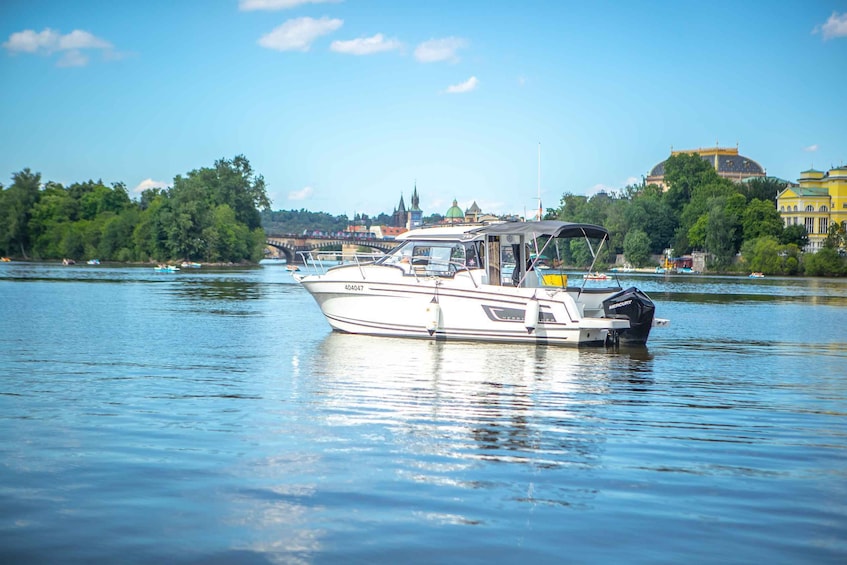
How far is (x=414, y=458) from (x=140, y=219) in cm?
13504

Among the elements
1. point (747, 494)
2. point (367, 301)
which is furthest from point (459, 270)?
point (747, 494)

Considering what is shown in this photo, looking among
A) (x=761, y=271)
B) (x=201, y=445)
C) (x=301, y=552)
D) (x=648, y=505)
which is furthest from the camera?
(x=761, y=271)

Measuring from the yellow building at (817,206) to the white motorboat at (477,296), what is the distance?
4700 inches

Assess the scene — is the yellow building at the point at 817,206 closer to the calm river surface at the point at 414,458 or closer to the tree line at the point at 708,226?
the tree line at the point at 708,226

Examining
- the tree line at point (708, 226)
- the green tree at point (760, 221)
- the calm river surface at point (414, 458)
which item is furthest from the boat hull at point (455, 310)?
the green tree at point (760, 221)

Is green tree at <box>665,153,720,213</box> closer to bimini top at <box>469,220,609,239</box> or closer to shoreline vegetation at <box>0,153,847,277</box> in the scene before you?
shoreline vegetation at <box>0,153,847,277</box>

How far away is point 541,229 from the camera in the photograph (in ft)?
82.7

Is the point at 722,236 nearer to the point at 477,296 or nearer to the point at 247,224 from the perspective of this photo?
the point at 247,224

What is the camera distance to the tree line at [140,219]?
127312 mm

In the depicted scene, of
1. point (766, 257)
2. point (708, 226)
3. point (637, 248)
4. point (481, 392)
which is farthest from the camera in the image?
point (637, 248)

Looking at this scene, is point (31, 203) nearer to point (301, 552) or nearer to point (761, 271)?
point (761, 271)

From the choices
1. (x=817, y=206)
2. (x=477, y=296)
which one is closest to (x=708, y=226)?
(x=817, y=206)

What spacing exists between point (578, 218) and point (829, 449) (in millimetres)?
141167

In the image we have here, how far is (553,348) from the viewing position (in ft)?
79.9
